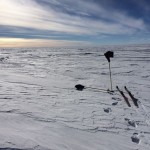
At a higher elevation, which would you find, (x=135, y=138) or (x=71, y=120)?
(x=71, y=120)

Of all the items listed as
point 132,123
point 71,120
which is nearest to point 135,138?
point 132,123

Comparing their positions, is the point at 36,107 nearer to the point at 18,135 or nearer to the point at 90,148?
the point at 18,135

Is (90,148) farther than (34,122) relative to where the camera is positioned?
No

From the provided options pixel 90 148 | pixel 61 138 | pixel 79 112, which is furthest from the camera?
pixel 79 112

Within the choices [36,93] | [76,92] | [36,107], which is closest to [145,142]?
[36,107]

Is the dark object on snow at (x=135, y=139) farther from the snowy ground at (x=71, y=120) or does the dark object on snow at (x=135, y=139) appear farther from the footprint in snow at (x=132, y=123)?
the footprint in snow at (x=132, y=123)

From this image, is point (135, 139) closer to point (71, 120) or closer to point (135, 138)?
point (135, 138)

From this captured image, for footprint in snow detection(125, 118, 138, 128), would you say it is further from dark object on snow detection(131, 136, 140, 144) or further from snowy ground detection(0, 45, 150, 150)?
→ dark object on snow detection(131, 136, 140, 144)

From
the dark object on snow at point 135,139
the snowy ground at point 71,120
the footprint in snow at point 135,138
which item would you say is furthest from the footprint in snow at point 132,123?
the dark object on snow at point 135,139

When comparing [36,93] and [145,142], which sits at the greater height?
[36,93]

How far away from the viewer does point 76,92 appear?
802 cm

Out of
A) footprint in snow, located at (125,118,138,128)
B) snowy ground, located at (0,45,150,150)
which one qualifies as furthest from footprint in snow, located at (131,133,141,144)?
footprint in snow, located at (125,118,138,128)

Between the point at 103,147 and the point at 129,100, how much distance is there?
337cm

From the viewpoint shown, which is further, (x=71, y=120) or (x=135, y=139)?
(x=71, y=120)
